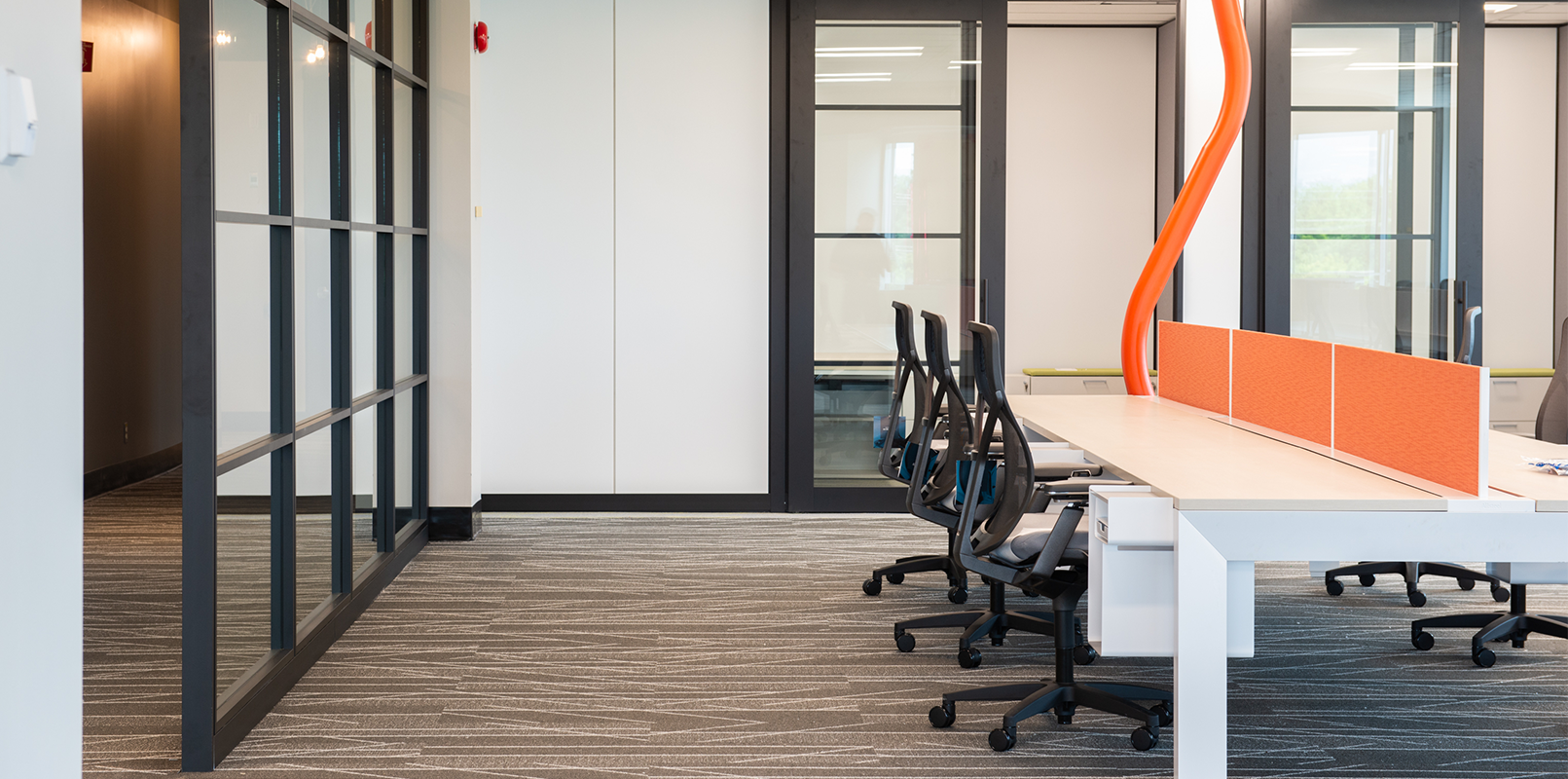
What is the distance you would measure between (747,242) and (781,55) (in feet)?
3.21

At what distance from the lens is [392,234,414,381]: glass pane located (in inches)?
194

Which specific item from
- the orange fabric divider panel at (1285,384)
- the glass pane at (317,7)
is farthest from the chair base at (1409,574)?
the glass pane at (317,7)

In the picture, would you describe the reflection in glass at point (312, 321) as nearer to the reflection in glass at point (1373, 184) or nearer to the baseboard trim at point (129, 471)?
the baseboard trim at point (129, 471)

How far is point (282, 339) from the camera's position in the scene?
11.0ft

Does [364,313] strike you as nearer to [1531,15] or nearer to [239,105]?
[239,105]

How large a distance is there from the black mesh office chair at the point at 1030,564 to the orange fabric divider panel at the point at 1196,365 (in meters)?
1.26

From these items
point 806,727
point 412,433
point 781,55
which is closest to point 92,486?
point 412,433

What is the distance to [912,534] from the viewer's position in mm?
5836

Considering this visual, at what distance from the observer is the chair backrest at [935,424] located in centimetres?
382

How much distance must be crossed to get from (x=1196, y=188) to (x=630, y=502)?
3288mm

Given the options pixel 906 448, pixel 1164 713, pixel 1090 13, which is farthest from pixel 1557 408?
pixel 1090 13

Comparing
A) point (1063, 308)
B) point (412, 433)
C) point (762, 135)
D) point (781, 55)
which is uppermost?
point (781, 55)

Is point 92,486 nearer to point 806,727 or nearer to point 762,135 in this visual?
point 762,135
